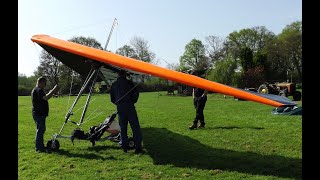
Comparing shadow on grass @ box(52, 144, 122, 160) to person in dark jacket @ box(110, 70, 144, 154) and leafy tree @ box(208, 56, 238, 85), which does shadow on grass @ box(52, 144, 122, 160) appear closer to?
person in dark jacket @ box(110, 70, 144, 154)

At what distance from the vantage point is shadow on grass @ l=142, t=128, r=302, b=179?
606 centimetres

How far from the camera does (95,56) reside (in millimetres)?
6613

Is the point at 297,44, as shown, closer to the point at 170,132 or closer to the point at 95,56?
the point at 170,132

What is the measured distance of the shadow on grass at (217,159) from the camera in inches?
239

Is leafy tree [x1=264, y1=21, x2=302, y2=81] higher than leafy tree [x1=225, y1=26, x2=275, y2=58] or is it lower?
lower

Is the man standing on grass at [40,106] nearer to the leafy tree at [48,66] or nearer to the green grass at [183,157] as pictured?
the green grass at [183,157]

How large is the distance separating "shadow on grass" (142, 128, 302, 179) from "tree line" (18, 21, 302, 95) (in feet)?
46.4

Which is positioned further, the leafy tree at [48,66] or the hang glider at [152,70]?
the leafy tree at [48,66]

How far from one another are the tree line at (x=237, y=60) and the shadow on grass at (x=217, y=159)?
46.4 ft

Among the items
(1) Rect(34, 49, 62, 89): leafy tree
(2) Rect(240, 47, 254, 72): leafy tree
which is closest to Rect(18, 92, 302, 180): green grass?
(2) Rect(240, 47, 254, 72): leafy tree

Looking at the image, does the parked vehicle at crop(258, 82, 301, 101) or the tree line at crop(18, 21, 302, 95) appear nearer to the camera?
the parked vehicle at crop(258, 82, 301, 101)

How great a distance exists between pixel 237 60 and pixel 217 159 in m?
46.9

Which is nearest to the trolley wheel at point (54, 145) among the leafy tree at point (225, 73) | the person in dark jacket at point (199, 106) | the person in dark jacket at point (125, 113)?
the person in dark jacket at point (125, 113)
